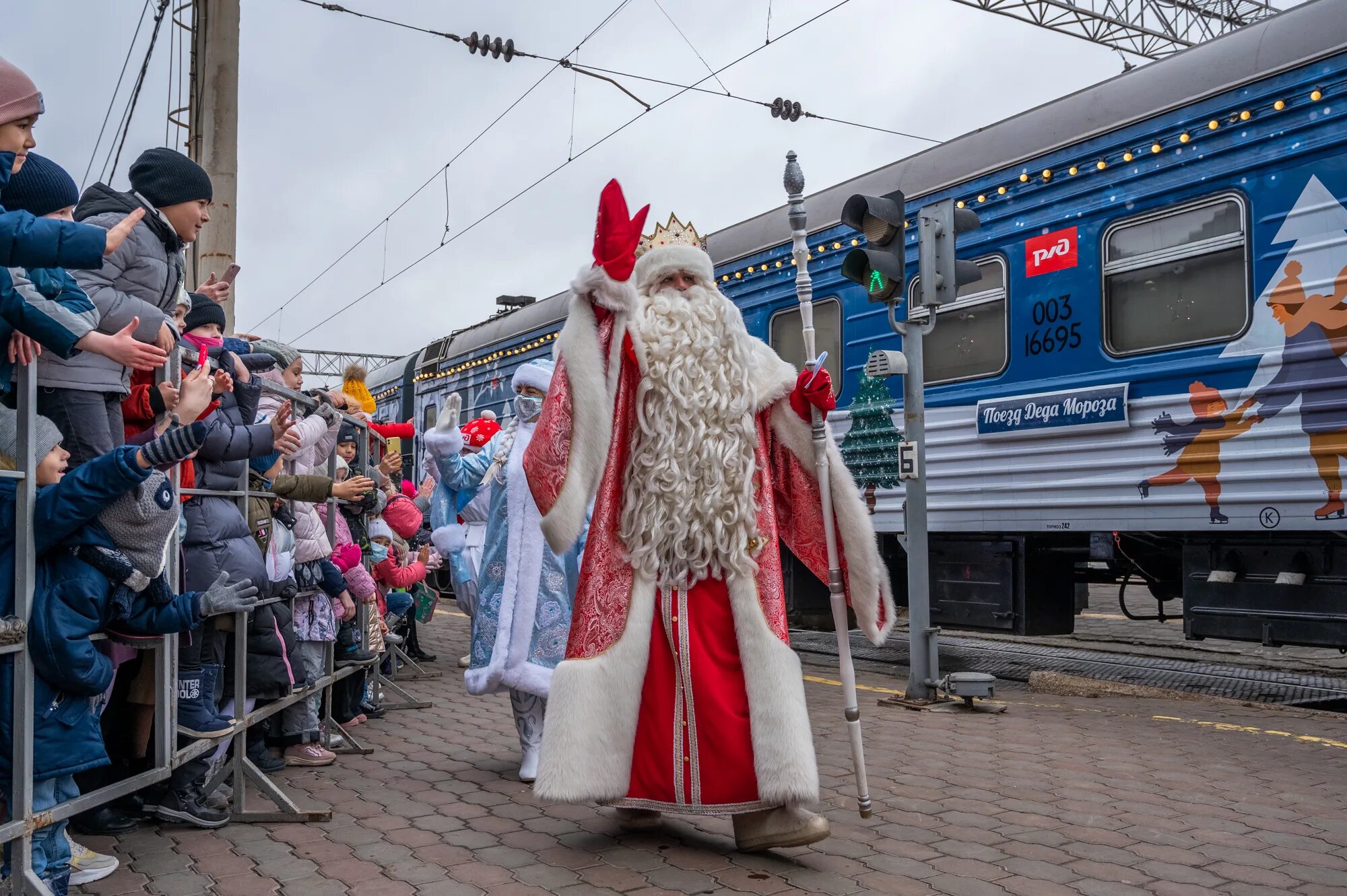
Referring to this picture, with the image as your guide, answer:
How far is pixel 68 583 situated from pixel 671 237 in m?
2.27

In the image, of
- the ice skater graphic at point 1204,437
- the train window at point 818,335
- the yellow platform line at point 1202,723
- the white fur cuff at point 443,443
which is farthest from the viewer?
the train window at point 818,335

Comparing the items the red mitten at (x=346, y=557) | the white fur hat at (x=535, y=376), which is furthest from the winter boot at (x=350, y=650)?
the white fur hat at (x=535, y=376)

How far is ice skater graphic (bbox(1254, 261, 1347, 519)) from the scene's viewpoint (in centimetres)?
580

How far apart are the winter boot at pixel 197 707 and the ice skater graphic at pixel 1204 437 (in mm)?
5125

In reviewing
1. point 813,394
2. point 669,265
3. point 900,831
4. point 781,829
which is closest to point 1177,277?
point 813,394

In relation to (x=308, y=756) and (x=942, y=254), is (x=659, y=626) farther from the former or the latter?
(x=942, y=254)

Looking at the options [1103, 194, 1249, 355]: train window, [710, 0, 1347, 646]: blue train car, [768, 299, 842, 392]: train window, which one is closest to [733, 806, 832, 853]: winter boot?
[710, 0, 1347, 646]: blue train car

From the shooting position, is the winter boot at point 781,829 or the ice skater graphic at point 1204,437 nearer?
the winter boot at point 781,829

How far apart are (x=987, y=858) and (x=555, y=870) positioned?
1.35 meters

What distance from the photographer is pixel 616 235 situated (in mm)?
3814

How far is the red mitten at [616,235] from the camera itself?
3.81 meters

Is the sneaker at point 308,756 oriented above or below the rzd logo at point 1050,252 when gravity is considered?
below

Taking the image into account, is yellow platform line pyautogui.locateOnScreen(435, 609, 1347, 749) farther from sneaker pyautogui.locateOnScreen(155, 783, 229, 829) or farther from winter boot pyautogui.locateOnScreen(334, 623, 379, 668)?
sneaker pyautogui.locateOnScreen(155, 783, 229, 829)

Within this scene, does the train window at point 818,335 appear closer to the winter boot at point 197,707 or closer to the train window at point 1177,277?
the train window at point 1177,277
